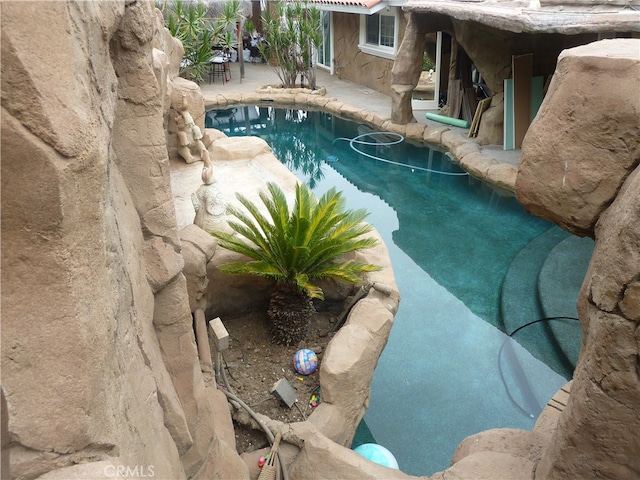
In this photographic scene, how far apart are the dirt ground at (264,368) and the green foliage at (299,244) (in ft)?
1.83

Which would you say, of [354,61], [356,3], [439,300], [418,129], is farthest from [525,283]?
[354,61]

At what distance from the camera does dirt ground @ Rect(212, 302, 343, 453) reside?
4.60 m

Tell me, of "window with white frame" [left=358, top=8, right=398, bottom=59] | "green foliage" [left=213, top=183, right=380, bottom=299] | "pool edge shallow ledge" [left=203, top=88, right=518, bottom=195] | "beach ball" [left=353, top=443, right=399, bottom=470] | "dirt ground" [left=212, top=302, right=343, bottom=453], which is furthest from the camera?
"window with white frame" [left=358, top=8, right=398, bottom=59]

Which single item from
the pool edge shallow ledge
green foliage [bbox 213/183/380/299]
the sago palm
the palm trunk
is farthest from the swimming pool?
green foliage [bbox 213/183/380/299]

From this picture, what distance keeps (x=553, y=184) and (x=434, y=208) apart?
7.53 m

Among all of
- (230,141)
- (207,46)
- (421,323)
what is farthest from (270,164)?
(207,46)

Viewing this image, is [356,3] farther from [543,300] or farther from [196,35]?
[543,300]

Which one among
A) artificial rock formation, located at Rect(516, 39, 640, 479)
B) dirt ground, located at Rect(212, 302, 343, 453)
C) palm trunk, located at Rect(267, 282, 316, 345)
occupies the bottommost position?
dirt ground, located at Rect(212, 302, 343, 453)

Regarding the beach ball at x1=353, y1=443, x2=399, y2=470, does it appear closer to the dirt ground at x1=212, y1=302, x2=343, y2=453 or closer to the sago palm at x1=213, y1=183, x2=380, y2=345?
the dirt ground at x1=212, y1=302, x2=343, y2=453

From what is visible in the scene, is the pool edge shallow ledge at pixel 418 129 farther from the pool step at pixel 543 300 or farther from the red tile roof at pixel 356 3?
the red tile roof at pixel 356 3

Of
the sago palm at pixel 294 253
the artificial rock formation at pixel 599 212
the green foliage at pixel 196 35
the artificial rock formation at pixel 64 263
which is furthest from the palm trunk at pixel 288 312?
the green foliage at pixel 196 35

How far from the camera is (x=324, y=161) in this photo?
12812 mm

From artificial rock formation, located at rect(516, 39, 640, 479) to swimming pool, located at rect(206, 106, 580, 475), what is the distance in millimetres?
2573

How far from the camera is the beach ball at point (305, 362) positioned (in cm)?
500
